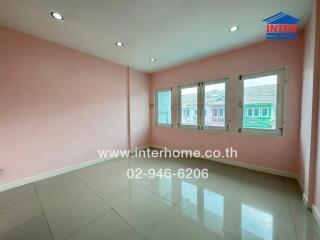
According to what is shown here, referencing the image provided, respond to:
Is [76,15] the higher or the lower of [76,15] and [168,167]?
the higher

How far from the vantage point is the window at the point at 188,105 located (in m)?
3.78

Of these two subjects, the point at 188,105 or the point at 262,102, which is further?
the point at 188,105

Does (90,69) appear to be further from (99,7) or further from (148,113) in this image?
(148,113)

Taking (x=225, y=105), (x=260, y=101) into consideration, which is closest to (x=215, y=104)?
(x=225, y=105)

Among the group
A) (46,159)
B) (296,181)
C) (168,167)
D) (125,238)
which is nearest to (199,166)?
(168,167)

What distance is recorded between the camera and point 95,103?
338 centimetres

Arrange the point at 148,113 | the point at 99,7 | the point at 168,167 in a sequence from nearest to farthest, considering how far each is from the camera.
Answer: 1. the point at 99,7
2. the point at 168,167
3. the point at 148,113

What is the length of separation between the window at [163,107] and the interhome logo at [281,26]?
8.64ft

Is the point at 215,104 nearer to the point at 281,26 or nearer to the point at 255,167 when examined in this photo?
the point at 255,167

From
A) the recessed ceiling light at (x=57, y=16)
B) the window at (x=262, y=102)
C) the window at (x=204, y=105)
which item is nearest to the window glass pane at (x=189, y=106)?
the window at (x=204, y=105)

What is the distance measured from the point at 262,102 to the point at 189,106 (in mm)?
1699

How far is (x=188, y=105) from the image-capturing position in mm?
3973

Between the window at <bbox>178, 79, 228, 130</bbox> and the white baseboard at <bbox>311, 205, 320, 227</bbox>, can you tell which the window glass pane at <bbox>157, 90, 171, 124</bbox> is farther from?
the white baseboard at <bbox>311, 205, 320, 227</bbox>

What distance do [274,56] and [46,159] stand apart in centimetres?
473
